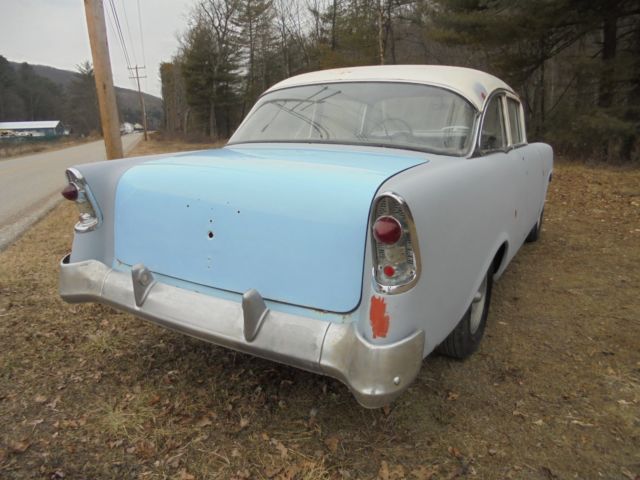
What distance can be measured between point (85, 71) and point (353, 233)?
101 m

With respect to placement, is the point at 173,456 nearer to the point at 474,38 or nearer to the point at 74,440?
the point at 74,440

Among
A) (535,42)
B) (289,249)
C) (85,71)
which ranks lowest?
(289,249)

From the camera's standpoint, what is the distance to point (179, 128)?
58.3m

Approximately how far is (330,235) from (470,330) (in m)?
1.36

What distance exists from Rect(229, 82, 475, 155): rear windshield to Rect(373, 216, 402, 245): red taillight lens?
117 cm

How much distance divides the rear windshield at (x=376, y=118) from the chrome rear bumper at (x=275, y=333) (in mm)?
1371

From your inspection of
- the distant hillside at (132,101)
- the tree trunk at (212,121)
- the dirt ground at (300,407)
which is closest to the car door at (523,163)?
the dirt ground at (300,407)

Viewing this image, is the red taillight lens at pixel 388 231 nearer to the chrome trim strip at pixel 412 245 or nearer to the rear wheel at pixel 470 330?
the chrome trim strip at pixel 412 245

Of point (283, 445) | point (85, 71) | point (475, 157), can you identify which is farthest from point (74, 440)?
point (85, 71)

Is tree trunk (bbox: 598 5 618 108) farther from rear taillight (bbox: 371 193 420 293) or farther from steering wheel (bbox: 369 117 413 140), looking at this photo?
rear taillight (bbox: 371 193 420 293)

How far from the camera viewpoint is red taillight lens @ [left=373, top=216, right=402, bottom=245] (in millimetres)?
1797

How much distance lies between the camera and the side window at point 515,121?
3988mm

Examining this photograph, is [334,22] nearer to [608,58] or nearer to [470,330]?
[608,58]

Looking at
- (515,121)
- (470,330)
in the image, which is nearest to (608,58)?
(515,121)
